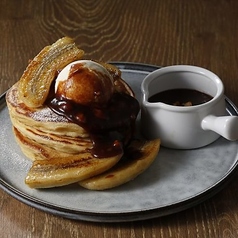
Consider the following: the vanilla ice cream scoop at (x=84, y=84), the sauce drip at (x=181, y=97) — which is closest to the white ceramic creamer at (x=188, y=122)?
the sauce drip at (x=181, y=97)

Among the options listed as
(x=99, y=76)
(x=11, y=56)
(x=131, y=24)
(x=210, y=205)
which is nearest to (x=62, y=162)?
(x=99, y=76)

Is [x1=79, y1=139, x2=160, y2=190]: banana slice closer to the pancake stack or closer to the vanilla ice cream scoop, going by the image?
the pancake stack

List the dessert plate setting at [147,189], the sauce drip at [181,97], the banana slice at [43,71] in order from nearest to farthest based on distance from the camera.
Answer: the dessert plate setting at [147,189]
the banana slice at [43,71]
the sauce drip at [181,97]

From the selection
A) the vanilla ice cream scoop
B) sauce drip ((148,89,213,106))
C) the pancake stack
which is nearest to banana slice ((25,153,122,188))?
the pancake stack

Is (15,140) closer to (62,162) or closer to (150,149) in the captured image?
(62,162)

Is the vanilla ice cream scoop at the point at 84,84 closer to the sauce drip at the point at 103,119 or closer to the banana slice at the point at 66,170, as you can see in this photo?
the sauce drip at the point at 103,119

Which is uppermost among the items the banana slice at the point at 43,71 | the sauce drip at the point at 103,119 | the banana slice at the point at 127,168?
the banana slice at the point at 43,71
